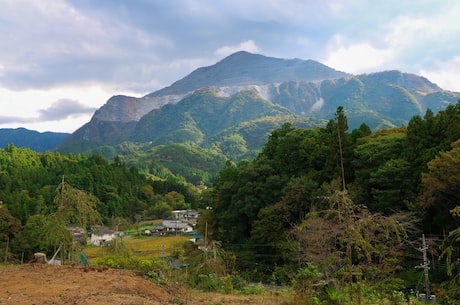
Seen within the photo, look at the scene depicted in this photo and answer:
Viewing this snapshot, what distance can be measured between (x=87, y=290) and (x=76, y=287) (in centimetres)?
27

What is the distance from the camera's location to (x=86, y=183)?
6303 cm

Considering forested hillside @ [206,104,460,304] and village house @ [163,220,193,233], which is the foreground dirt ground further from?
village house @ [163,220,193,233]

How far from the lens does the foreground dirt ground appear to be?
→ 18.6 feet

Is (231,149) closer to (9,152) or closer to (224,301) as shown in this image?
(9,152)

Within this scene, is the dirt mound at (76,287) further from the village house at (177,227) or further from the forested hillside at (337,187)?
the village house at (177,227)

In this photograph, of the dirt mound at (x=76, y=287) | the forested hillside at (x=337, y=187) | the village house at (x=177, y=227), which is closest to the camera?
the dirt mound at (x=76, y=287)

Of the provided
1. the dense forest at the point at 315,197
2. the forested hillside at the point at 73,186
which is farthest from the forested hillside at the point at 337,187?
the forested hillside at the point at 73,186

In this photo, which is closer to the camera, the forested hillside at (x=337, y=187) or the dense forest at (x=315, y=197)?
the dense forest at (x=315, y=197)

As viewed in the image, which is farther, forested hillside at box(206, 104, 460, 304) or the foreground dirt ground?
forested hillside at box(206, 104, 460, 304)

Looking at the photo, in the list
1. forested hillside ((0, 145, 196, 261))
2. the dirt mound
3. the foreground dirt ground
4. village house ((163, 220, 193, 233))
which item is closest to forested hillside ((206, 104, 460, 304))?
the foreground dirt ground

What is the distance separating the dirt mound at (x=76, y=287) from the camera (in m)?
5.66

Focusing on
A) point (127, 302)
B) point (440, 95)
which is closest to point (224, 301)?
point (127, 302)

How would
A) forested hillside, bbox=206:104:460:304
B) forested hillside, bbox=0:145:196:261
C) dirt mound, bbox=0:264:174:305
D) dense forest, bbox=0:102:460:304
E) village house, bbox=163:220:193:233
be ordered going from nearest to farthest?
dirt mound, bbox=0:264:174:305 → dense forest, bbox=0:102:460:304 → forested hillside, bbox=206:104:460:304 → forested hillside, bbox=0:145:196:261 → village house, bbox=163:220:193:233

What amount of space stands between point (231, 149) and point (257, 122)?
28458 mm
